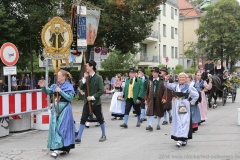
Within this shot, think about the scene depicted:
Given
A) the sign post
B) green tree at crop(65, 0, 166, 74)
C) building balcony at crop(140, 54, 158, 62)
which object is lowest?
the sign post

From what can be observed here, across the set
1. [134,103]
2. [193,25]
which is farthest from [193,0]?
[134,103]

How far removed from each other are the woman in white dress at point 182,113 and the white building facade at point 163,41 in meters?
42.2

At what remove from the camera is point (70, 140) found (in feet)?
25.2

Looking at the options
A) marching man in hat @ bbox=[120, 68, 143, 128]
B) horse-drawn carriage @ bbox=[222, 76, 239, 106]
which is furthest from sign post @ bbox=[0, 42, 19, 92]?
horse-drawn carriage @ bbox=[222, 76, 239, 106]

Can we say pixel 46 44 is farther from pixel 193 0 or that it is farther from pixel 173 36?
pixel 193 0

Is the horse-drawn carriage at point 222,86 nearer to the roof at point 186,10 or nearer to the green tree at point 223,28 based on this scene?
the green tree at point 223,28

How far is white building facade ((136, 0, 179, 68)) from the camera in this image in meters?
53.7

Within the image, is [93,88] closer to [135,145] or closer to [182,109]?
[135,145]

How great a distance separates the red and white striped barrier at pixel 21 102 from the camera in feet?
33.4

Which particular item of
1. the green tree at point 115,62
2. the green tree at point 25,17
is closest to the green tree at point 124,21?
the green tree at point 25,17

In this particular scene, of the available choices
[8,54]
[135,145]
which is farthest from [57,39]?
[8,54]

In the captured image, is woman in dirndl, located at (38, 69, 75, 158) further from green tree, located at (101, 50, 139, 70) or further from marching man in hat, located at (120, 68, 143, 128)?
green tree, located at (101, 50, 139, 70)

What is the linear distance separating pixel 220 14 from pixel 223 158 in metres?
50.8

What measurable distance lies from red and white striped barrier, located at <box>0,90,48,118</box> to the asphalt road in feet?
2.37
